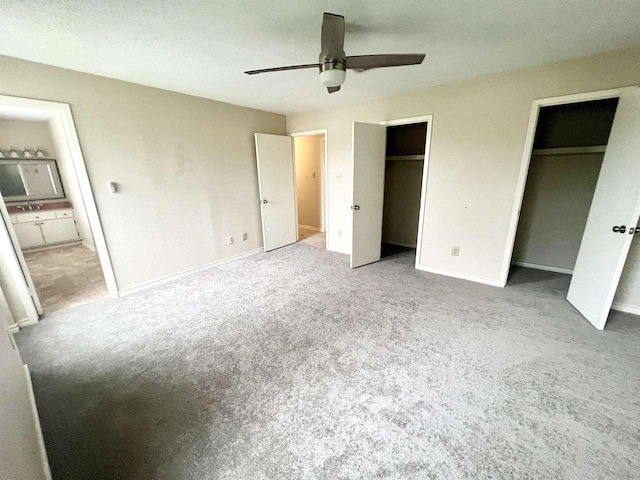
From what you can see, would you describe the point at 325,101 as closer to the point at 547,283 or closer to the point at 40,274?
the point at 547,283

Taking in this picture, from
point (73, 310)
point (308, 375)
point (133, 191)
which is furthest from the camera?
point (133, 191)

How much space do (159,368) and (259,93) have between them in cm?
309

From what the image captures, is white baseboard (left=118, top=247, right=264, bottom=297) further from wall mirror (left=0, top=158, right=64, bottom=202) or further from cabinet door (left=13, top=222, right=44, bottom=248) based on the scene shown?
wall mirror (left=0, top=158, right=64, bottom=202)

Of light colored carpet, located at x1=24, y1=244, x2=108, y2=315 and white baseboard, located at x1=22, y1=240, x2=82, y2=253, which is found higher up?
white baseboard, located at x1=22, y1=240, x2=82, y2=253

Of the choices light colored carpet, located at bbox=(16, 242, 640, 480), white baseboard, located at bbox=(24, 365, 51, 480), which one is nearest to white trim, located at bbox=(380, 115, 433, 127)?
light colored carpet, located at bbox=(16, 242, 640, 480)

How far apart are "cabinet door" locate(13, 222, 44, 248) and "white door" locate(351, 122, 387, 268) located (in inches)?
226

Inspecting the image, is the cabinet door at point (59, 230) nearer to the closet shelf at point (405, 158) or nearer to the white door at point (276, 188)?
the white door at point (276, 188)

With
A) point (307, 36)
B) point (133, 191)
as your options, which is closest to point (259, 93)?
point (307, 36)

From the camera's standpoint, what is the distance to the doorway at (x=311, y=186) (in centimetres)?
525

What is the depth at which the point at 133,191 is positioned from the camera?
2869mm

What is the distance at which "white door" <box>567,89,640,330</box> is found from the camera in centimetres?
199

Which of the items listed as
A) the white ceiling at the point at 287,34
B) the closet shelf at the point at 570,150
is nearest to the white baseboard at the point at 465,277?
the closet shelf at the point at 570,150

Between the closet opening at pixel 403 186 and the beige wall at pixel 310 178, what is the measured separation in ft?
4.99

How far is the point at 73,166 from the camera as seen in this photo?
2557 mm
